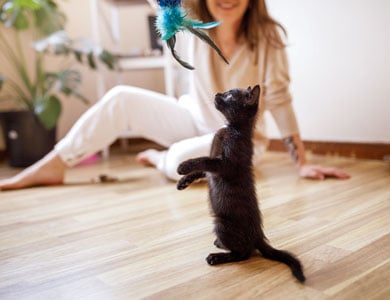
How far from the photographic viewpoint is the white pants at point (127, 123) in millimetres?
1470

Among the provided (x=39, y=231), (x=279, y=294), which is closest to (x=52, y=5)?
(x=39, y=231)

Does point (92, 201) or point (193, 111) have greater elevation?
point (193, 111)

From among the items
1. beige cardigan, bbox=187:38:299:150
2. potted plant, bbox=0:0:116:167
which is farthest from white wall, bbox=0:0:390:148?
potted plant, bbox=0:0:116:167

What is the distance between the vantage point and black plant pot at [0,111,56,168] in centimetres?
201

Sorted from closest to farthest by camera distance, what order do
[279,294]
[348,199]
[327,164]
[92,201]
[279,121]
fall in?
[279,294] < [348,199] < [92,201] < [279,121] < [327,164]

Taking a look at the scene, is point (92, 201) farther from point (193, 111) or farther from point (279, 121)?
point (279, 121)

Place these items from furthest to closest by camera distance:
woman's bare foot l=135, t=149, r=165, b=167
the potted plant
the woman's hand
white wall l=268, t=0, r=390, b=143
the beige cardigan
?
the potted plant, woman's bare foot l=135, t=149, r=165, b=167, white wall l=268, t=0, r=390, b=143, the woman's hand, the beige cardigan

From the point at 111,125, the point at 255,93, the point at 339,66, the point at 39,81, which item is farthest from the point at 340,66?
the point at 39,81

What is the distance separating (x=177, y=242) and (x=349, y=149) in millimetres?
1208

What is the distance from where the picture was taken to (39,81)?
219cm

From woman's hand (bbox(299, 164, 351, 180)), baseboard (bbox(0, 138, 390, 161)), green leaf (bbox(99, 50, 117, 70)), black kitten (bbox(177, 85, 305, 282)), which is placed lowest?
baseboard (bbox(0, 138, 390, 161))

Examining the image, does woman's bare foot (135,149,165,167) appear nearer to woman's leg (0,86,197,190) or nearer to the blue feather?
woman's leg (0,86,197,190)

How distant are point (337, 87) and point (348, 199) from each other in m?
0.82

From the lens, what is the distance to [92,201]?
4.24 feet
